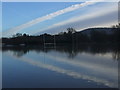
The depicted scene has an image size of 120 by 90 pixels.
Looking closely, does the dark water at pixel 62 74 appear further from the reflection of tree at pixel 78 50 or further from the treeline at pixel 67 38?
the treeline at pixel 67 38

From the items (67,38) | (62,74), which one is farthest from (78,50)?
(67,38)

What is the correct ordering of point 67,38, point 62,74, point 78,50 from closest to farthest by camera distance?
1. point 62,74
2. point 78,50
3. point 67,38

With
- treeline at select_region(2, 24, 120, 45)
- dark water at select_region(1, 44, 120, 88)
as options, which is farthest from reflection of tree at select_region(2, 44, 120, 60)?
treeline at select_region(2, 24, 120, 45)

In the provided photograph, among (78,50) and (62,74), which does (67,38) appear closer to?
(78,50)

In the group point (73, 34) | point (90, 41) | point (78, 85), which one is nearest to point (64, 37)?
point (73, 34)

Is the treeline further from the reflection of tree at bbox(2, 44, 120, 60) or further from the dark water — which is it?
the dark water

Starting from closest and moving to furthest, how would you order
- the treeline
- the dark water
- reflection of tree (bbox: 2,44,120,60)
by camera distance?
1. the dark water
2. reflection of tree (bbox: 2,44,120,60)
3. the treeline

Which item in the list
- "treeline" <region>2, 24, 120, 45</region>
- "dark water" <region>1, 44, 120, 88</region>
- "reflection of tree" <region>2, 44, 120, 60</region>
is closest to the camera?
"dark water" <region>1, 44, 120, 88</region>

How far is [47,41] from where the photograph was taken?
1950 inches

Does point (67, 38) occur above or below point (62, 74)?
above

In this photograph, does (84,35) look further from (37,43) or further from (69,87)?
(69,87)

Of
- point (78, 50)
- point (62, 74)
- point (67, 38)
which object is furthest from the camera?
point (67, 38)

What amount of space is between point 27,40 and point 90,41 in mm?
13485

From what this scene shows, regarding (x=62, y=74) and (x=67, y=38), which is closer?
(x=62, y=74)
